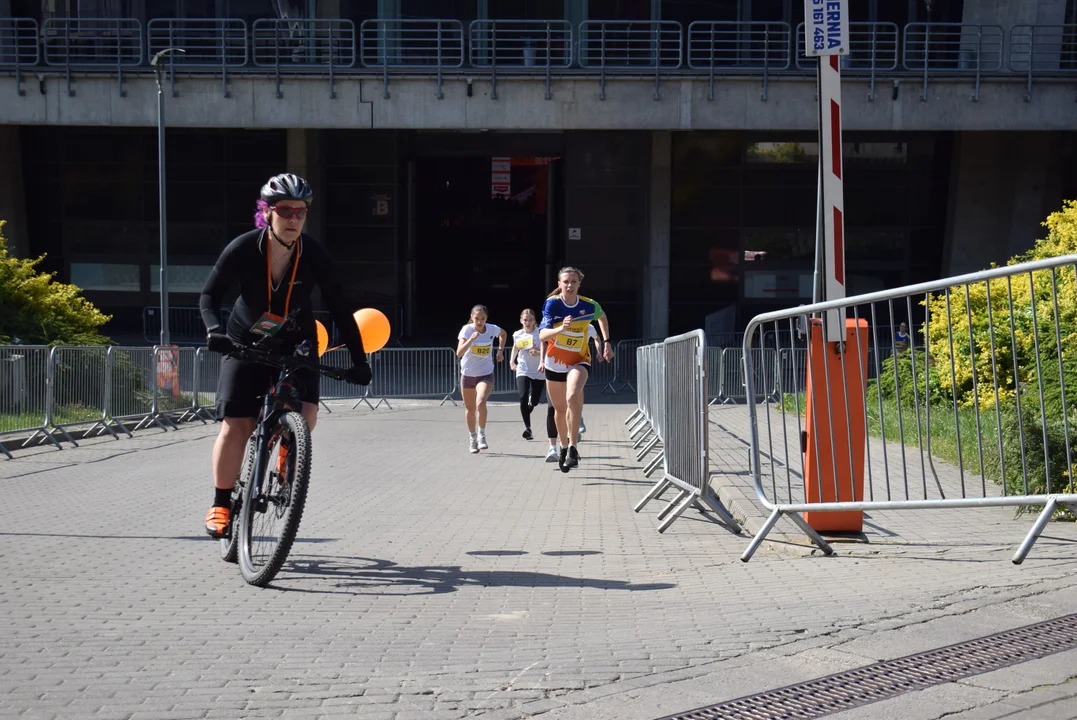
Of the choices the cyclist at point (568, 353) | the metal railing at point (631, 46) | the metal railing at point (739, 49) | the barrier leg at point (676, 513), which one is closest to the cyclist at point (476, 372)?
the cyclist at point (568, 353)

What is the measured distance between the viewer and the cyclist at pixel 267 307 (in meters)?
6.07

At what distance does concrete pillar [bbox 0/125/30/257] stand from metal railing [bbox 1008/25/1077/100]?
27145 millimetres

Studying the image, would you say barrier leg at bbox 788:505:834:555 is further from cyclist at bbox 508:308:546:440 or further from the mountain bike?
cyclist at bbox 508:308:546:440

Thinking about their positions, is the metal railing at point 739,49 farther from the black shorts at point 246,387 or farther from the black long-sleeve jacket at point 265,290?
the black shorts at point 246,387

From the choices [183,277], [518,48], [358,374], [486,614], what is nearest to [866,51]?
[518,48]

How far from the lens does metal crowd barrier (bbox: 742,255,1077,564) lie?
604 cm

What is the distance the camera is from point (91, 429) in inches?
639

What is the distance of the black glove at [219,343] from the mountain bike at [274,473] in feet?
0.33

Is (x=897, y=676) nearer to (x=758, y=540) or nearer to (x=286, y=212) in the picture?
(x=758, y=540)

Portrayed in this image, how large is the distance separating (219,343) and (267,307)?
585 mm

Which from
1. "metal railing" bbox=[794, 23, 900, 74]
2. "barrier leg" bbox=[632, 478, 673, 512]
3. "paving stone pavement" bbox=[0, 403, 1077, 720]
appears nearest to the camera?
"paving stone pavement" bbox=[0, 403, 1077, 720]

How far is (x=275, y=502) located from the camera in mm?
5793

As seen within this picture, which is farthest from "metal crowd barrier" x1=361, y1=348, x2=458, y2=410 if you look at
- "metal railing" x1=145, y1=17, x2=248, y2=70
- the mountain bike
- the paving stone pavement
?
the mountain bike

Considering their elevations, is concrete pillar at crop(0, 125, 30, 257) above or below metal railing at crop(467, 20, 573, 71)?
below
